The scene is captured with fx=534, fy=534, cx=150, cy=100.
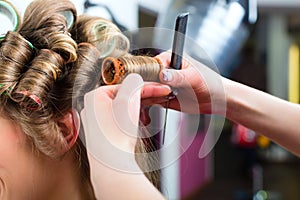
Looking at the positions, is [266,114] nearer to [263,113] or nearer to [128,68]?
[263,113]

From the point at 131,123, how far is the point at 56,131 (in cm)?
16

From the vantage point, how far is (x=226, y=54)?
13.4ft

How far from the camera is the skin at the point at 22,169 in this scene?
81 cm

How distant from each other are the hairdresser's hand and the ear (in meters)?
0.11

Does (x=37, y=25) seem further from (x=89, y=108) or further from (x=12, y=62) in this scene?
(x=89, y=108)

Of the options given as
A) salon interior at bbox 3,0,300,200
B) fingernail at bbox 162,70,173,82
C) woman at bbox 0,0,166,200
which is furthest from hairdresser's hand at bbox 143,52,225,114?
salon interior at bbox 3,0,300,200

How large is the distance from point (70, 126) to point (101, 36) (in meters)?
0.16

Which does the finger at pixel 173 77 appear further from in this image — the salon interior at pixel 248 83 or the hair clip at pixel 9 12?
the salon interior at pixel 248 83

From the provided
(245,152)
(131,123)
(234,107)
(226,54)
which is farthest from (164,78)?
(245,152)

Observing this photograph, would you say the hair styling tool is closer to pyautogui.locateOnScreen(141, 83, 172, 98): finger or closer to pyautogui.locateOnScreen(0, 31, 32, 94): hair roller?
pyautogui.locateOnScreen(141, 83, 172, 98): finger

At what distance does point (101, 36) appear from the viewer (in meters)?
0.89

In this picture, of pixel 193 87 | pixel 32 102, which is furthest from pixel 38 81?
pixel 193 87

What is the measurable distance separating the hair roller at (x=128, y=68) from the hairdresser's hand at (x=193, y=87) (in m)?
0.01

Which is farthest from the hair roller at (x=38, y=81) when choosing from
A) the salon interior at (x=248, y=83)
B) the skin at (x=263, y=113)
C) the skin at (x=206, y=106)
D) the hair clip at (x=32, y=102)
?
the salon interior at (x=248, y=83)
